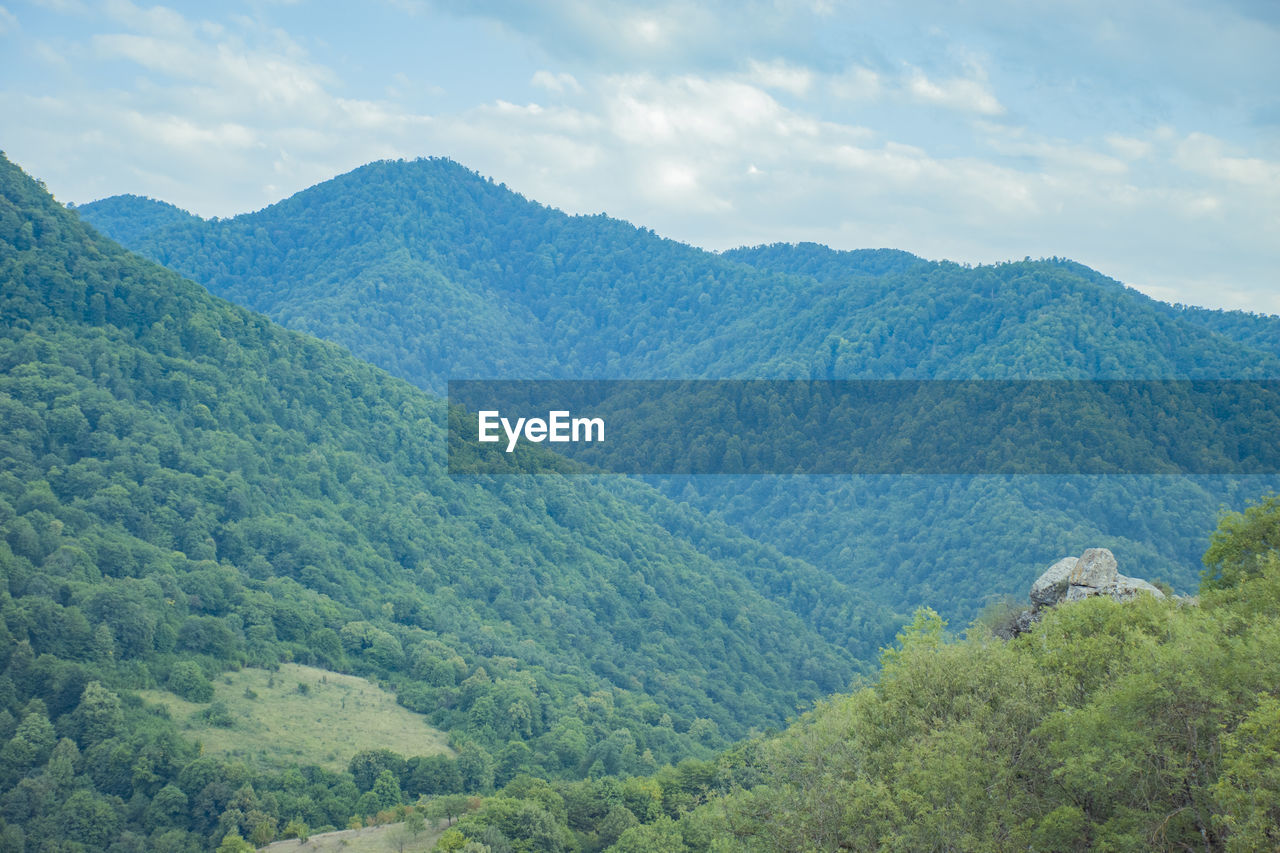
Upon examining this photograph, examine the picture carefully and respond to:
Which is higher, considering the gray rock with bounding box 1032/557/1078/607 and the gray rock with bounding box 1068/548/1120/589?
the gray rock with bounding box 1068/548/1120/589

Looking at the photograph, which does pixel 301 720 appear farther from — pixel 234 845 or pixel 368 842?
pixel 368 842

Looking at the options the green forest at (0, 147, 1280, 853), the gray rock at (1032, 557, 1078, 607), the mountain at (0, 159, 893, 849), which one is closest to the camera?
the green forest at (0, 147, 1280, 853)

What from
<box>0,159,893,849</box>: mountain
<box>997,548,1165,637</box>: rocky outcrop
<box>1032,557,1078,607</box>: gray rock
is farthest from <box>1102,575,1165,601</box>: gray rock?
<box>0,159,893,849</box>: mountain

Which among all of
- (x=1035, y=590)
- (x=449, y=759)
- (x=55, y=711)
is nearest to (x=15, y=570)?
(x=55, y=711)

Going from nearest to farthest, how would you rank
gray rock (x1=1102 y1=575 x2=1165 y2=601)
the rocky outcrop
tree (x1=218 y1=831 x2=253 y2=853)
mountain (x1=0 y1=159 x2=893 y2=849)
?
gray rock (x1=1102 y1=575 x2=1165 y2=601), the rocky outcrop, tree (x1=218 y1=831 x2=253 y2=853), mountain (x1=0 y1=159 x2=893 y2=849)

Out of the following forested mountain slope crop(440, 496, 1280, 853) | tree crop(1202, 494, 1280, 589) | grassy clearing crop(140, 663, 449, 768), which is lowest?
grassy clearing crop(140, 663, 449, 768)

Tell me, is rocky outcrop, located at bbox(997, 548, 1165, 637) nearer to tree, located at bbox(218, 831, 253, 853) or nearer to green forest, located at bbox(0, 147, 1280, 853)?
green forest, located at bbox(0, 147, 1280, 853)

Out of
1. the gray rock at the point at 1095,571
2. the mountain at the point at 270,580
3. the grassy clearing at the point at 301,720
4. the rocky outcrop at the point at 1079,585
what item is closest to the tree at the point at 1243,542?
the rocky outcrop at the point at 1079,585

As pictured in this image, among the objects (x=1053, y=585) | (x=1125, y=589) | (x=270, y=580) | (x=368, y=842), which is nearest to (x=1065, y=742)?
(x=1125, y=589)

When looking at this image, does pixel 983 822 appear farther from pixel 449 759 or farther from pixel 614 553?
pixel 614 553
